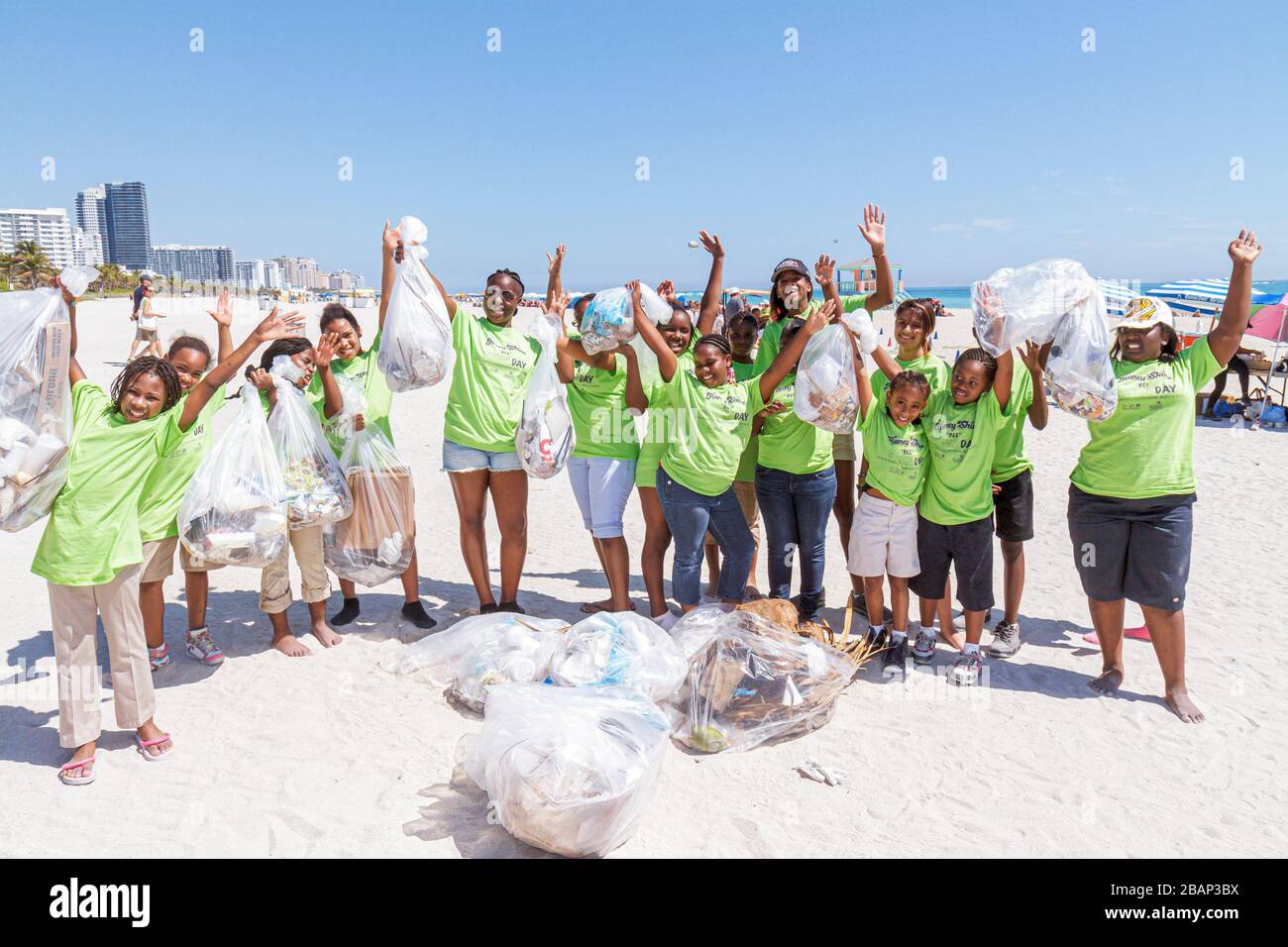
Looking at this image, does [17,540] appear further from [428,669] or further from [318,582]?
[428,669]

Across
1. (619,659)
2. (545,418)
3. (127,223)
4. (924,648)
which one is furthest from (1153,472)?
(127,223)

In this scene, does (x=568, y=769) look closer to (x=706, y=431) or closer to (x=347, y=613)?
(x=706, y=431)

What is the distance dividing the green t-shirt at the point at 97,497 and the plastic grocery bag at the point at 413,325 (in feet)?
3.78

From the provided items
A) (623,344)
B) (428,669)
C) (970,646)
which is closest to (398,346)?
(623,344)

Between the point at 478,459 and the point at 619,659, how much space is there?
1484mm

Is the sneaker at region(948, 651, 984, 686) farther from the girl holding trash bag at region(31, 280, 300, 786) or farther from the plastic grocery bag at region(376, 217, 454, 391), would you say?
the girl holding trash bag at region(31, 280, 300, 786)

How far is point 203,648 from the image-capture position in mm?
4070

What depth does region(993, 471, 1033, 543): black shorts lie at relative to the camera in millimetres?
4234

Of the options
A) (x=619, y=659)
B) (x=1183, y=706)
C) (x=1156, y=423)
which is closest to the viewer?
(x=619, y=659)

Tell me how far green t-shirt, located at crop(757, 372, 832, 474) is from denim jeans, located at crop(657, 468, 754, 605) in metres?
0.35

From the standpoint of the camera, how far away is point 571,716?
2732 mm

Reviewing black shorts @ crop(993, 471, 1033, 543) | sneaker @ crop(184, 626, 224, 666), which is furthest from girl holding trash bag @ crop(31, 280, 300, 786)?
black shorts @ crop(993, 471, 1033, 543)

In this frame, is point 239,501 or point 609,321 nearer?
point 239,501

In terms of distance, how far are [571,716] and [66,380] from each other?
7.69 ft
